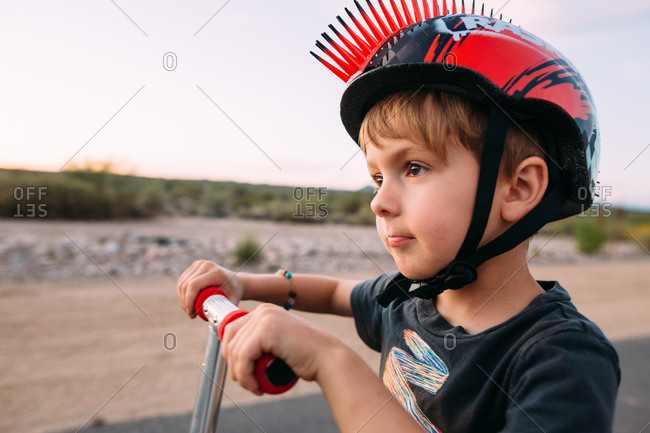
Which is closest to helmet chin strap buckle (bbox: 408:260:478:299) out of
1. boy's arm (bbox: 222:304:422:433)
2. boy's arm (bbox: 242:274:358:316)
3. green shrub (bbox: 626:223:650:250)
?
boy's arm (bbox: 222:304:422:433)

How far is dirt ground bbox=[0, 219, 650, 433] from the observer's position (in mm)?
3865

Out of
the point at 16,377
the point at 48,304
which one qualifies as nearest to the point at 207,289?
the point at 16,377

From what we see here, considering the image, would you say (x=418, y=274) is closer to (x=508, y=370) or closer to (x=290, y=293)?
(x=508, y=370)

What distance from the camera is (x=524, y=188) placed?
5.59 feet

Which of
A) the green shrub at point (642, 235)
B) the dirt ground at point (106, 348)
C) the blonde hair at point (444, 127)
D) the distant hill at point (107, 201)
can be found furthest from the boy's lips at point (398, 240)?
the green shrub at point (642, 235)

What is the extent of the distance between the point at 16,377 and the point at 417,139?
175 inches

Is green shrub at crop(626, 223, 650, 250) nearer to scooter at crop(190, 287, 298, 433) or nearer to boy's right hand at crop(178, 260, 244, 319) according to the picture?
boy's right hand at crop(178, 260, 244, 319)

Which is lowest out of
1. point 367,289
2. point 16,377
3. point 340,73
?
point 16,377

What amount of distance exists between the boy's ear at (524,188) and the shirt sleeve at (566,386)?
48cm

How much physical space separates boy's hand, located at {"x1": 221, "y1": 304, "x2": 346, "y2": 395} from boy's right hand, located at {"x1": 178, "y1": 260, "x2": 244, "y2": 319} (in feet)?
1.93

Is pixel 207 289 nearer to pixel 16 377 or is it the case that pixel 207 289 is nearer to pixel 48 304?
pixel 16 377

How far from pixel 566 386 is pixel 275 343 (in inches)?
27.4

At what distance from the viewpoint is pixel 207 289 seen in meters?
1.75

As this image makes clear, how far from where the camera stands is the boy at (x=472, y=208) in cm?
140
